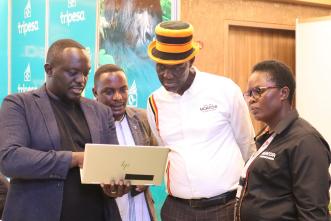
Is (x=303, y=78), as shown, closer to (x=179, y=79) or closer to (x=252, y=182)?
(x=179, y=79)

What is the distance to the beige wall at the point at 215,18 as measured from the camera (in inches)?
201

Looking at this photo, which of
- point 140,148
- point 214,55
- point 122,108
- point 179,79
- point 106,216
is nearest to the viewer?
point 140,148

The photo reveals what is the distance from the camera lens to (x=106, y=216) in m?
2.27

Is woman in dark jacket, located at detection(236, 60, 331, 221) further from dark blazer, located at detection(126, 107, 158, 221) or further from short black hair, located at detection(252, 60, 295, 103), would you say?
dark blazer, located at detection(126, 107, 158, 221)

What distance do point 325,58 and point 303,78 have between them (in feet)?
1.07

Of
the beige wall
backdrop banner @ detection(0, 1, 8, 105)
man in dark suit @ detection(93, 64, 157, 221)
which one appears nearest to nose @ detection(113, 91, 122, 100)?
man in dark suit @ detection(93, 64, 157, 221)

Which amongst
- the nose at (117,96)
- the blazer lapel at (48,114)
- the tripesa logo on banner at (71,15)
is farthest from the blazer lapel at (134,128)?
the tripesa logo on banner at (71,15)

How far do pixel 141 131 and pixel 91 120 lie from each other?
0.57 meters

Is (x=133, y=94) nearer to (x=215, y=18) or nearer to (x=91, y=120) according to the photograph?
(x=215, y=18)

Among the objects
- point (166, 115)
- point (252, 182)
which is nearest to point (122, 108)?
point (166, 115)

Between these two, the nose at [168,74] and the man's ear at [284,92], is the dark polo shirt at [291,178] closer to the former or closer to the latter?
the man's ear at [284,92]

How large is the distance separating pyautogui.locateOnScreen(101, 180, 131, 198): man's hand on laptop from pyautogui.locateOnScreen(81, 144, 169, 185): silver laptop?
18 millimetres

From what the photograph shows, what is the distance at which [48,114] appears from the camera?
2.17m

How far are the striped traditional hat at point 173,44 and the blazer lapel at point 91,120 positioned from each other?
1.33 feet
